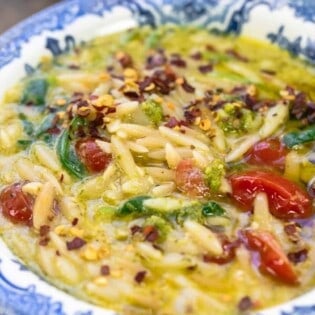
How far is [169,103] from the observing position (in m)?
4.09

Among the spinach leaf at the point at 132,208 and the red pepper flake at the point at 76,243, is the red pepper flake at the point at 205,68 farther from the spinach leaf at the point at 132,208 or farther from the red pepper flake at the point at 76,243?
the red pepper flake at the point at 76,243

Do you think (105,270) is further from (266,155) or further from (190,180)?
(266,155)

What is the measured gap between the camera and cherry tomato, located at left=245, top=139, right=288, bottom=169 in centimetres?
381

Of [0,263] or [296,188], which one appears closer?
[0,263]

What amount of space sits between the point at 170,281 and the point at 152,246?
19cm

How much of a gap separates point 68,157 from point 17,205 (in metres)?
0.43

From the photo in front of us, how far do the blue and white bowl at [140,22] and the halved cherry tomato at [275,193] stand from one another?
51.5 inches

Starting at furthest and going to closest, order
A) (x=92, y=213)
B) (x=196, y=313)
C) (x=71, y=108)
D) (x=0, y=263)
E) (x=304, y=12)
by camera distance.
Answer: (x=304, y=12) → (x=71, y=108) → (x=92, y=213) → (x=0, y=263) → (x=196, y=313)

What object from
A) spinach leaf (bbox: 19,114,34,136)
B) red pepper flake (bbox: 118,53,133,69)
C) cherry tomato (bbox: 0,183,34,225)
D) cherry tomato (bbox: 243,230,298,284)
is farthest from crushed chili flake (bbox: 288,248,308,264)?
red pepper flake (bbox: 118,53,133,69)

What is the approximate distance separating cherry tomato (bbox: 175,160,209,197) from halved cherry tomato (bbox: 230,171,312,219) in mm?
155

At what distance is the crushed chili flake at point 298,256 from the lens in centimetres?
325

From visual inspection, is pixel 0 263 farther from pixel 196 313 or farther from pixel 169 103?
pixel 169 103

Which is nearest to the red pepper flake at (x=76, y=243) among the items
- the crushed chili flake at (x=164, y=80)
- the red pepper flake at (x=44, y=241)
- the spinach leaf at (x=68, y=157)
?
the red pepper flake at (x=44, y=241)

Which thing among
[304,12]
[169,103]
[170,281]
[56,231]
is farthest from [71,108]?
[304,12]
